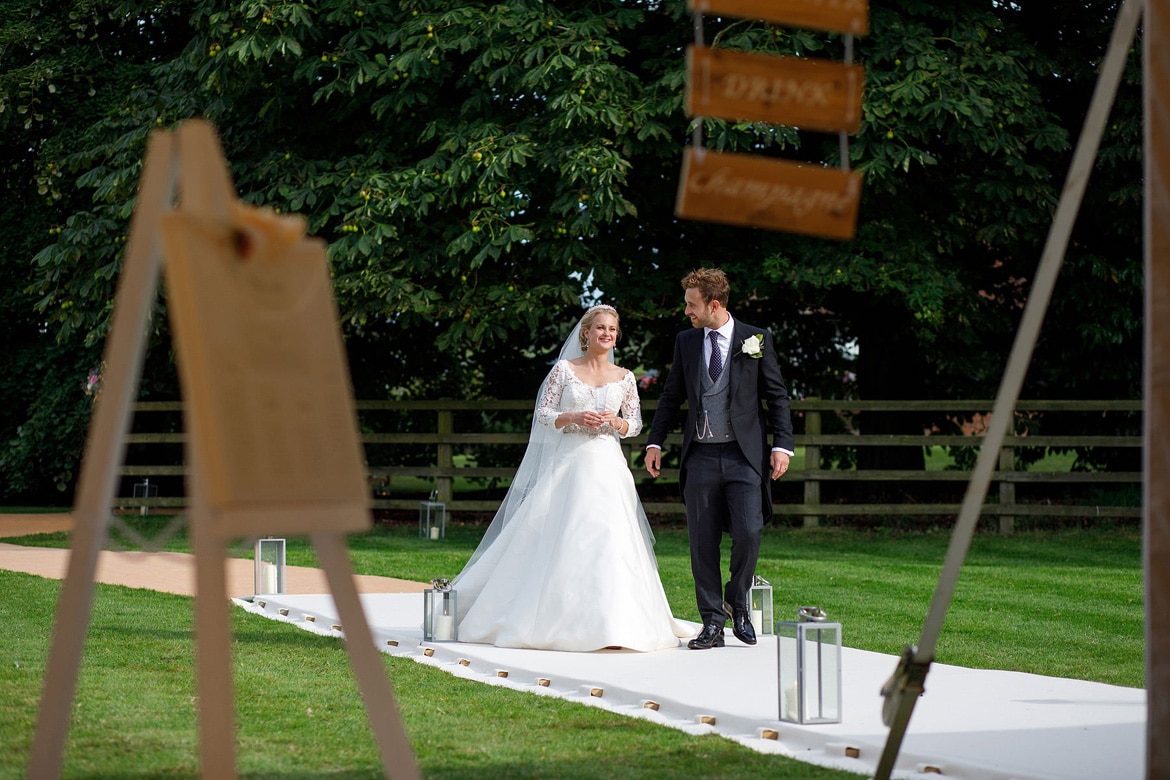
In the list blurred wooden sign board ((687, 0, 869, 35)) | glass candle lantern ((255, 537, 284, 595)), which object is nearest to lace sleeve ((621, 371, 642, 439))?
glass candle lantern ((255, 537, 284, 595))

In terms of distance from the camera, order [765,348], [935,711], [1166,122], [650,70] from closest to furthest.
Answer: [1166,122], [935,711], [765,348], [650,70]

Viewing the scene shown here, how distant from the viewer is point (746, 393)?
25.3 ft

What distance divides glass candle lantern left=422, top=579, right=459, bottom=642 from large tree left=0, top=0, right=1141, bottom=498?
5.24m

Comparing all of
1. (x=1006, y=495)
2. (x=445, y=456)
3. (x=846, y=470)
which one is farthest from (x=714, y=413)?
(x=445, y=456)

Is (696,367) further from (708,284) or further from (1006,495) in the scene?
(1006,495)

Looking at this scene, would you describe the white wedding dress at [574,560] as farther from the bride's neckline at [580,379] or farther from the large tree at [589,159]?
the large tree at [589,159]

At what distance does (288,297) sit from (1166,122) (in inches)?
90.4

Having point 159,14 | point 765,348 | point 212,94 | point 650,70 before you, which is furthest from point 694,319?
point 159,14

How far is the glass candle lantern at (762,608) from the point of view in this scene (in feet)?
26.3

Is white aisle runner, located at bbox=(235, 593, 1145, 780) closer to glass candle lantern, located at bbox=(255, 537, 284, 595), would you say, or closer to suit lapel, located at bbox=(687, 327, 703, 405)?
suit lapel, located at bbox=(687, 327, 703, 405)

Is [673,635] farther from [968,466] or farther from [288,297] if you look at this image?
[968,466]

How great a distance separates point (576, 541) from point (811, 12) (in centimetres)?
472

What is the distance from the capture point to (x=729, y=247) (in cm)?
1453

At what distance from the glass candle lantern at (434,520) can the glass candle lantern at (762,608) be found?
251 inches
